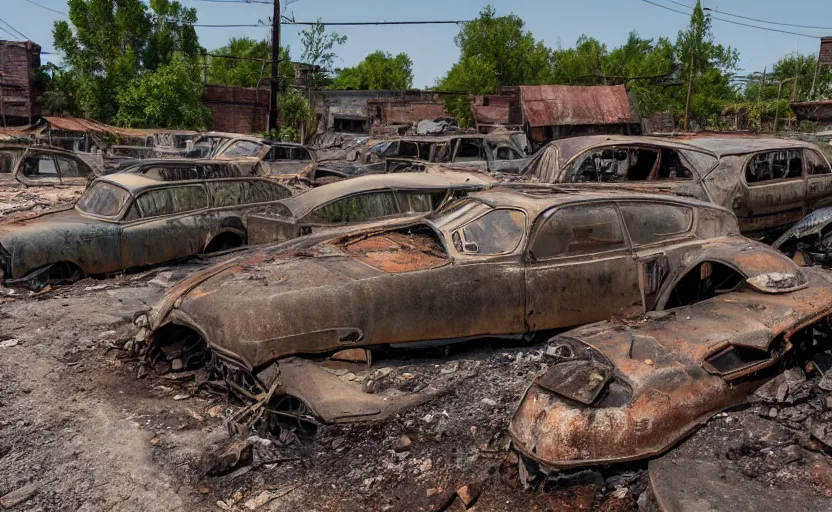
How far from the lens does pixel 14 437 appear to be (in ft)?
13.7

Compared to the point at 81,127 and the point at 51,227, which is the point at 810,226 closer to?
the point at 51,227

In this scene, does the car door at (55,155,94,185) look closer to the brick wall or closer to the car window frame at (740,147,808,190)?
the car window frame at (740,147,808,190)

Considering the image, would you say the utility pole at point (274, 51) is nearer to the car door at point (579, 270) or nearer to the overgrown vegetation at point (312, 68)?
the overgrown vegetation at point (312, 68)

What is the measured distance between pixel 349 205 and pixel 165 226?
7.99 feet

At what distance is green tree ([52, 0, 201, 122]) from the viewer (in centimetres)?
3114

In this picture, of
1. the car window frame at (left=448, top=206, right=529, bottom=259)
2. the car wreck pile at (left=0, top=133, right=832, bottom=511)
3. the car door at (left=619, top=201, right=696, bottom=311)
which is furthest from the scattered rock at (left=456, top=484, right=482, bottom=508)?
the car door at (left=619, top=201, right=696, bottom=311)

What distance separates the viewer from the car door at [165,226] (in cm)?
806

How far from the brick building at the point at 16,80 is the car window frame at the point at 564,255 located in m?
29.0

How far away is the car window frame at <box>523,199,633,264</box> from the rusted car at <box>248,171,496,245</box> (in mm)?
3336

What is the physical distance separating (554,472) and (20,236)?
6840 millimetres

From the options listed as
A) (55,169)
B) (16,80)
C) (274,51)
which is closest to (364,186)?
(55,169)

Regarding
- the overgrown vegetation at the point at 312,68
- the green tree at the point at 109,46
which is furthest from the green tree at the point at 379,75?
the green tree at the point at 109,46

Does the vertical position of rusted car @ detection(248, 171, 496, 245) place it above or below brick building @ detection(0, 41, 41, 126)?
below

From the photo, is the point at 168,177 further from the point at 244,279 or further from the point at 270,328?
the point at 270,328
